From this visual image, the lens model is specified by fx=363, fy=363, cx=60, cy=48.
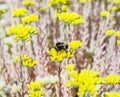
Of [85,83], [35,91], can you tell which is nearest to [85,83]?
[85,83]

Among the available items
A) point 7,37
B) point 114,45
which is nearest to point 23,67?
point 114,45

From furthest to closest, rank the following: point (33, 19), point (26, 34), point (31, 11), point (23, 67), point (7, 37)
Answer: point (7, 37), point (31, 11), point (33, 19), point (23, 67), point (26, 34)

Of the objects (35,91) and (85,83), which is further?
(35,91)

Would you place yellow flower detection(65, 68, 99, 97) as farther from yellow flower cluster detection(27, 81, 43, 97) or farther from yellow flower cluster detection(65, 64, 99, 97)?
yellow flower cluster detection(27, 81, 43, 97)

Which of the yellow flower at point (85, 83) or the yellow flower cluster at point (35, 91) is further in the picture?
the yellow flower cluster at point (35, 91)

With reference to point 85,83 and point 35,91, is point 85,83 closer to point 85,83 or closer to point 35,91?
point 85,83

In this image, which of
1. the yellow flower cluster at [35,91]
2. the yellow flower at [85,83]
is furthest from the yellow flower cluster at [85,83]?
the yellow flower cluster at [35,91]

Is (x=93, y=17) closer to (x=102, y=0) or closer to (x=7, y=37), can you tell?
(x=102, y=0)

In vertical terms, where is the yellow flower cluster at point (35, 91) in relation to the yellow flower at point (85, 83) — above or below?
below

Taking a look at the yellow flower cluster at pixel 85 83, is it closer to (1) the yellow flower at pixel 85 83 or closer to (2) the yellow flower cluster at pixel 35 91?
(1) the yellow flower at pixel 85 83

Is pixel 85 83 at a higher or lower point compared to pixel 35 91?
higher

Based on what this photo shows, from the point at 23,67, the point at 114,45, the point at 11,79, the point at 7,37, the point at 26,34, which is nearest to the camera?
the point at 26,34
